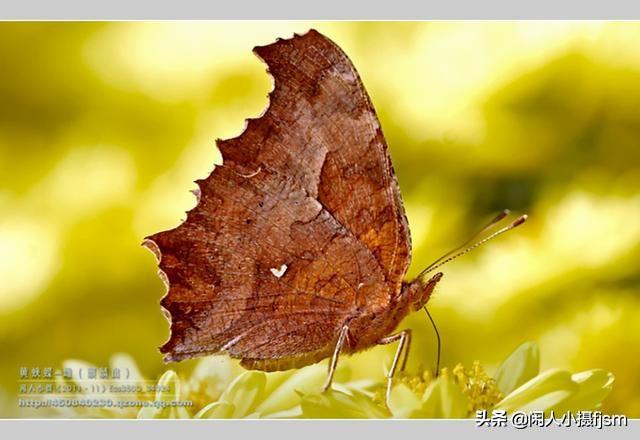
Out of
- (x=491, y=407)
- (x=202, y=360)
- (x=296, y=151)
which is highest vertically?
(x=296, y=151)

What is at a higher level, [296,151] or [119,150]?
[119,150]

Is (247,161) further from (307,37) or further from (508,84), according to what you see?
(508,84)

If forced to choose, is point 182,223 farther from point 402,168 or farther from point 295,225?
point 402,168

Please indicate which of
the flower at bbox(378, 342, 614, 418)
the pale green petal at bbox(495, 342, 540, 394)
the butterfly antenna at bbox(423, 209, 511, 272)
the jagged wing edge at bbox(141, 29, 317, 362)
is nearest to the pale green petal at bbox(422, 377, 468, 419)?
the flower at bbox(378, 342, 614, 418)

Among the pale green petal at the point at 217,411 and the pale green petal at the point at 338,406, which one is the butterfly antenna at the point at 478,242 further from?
the pale green petal at the point at 217,411

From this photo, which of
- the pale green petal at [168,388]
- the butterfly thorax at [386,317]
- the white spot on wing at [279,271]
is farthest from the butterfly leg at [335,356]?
the pale green petal at [168,388]

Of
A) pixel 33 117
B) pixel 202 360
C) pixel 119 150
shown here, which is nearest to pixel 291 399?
pixel 202 360
